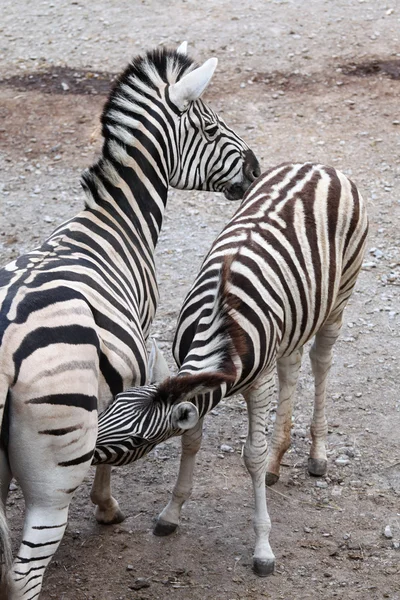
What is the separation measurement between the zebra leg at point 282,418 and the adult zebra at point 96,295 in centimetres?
113

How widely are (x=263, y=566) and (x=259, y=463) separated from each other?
2.02ft

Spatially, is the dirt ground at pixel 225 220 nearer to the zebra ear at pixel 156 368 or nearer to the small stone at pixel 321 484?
the small stone at pixel 321 484

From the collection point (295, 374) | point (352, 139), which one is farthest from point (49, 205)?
point (295, 374)

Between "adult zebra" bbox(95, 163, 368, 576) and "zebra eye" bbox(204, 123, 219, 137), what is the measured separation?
17.8 inches

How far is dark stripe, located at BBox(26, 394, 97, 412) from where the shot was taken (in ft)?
11.4

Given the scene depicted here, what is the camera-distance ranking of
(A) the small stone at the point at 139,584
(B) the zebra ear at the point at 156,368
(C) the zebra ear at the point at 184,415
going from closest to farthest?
(C) the zebra ear at the point at 184,415
(B) the zebra ear at the point at 156,368
(A) the small stone at the point at 139,584

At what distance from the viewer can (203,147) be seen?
17.7ft

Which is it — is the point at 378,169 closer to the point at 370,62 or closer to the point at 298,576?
the point at 370,62

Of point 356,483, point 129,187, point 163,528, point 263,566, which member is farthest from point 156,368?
point 356,483

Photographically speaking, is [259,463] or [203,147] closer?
[259,463]

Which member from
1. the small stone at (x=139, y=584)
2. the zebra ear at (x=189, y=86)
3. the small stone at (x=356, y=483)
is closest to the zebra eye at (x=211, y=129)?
the zebra ear at (x=189, y=86)

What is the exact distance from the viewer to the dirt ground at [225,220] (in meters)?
4.88

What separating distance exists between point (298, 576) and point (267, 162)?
5.78 m

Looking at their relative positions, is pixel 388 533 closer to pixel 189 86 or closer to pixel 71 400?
pixel 71 400
